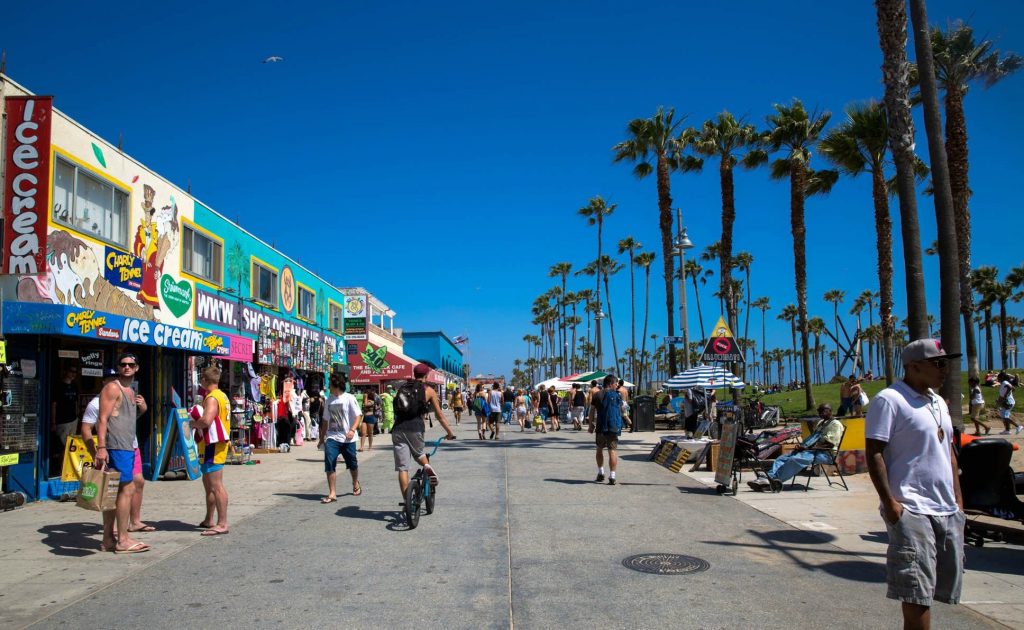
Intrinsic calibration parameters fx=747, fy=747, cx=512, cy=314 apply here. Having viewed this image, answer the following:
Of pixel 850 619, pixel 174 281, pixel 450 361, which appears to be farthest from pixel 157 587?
pixel 450 361

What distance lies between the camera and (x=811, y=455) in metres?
11.0

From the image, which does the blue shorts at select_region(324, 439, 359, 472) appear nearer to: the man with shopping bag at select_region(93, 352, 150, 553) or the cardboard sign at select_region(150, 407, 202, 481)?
the cardboard sign at select_region(150, 407, 202, 481)

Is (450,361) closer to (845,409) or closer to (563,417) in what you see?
(563,417)

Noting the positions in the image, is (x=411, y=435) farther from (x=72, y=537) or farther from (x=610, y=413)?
(x=610, y=413)

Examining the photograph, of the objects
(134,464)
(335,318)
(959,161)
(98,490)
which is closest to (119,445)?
(134,464)

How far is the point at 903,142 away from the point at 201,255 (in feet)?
45.6

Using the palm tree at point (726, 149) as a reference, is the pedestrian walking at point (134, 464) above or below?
below

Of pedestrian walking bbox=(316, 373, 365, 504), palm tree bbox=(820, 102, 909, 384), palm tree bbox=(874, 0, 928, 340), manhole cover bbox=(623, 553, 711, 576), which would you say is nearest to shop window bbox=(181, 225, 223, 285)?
pedestrian walking bbox=(316, 373, 365, 504)

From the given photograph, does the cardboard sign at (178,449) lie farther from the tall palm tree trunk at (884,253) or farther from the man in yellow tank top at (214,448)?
the tall palm tree trunk at (884,253)

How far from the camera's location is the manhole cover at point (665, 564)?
6215mm

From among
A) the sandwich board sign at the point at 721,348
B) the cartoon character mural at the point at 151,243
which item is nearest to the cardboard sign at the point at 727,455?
the sandwich board sign at the point at 721,348

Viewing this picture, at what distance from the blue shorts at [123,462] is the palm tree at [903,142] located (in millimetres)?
10870

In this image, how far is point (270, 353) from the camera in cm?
1909

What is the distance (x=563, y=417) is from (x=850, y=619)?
29.8 meters
